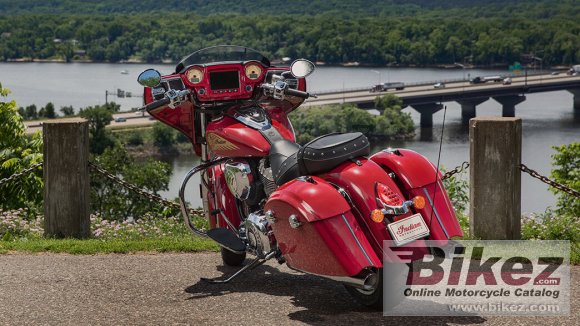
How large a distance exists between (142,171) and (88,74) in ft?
345

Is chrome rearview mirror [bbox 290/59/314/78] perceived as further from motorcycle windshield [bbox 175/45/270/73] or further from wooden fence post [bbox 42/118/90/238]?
wooden fence post [bbox 42/118/90/238]

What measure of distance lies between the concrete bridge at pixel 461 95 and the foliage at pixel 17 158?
255 feet

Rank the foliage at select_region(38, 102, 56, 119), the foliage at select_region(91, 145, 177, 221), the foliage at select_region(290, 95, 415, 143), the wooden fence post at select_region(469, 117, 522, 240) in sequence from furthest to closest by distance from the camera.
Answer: the foliage at select_region(38, 102, 56, 119)
the foliage at select_region(290, 95, 415, 143)
the foliage at select_region(91, 145, 177, 221)
the wooden fence post at select_region(469, 117, 522, 240)

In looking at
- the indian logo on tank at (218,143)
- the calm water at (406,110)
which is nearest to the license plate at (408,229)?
the indian logo on tank at (218,143)

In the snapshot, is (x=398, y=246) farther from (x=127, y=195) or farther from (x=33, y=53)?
(x=33, y=53)

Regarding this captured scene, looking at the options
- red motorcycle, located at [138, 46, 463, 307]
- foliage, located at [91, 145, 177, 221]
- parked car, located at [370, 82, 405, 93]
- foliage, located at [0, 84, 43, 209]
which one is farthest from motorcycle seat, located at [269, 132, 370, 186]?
parked car, located at [370, 82, 405, 93]

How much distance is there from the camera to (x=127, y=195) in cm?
2827

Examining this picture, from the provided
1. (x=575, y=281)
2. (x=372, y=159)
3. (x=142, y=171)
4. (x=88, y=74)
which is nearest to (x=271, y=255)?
(x=372, y=159)

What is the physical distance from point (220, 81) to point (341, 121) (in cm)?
7726

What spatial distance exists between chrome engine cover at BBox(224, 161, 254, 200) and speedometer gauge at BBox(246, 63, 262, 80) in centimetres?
63

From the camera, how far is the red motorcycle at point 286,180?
18.9ft

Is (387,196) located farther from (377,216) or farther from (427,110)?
(427,110)

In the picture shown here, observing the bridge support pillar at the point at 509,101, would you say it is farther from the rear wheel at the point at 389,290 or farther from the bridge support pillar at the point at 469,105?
the rear wheel at the point at 389,290

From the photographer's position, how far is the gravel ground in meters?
5.94
